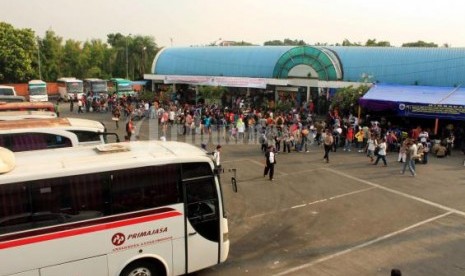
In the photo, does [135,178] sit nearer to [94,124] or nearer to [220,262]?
[220,262]

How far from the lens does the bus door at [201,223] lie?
8258 millimetres

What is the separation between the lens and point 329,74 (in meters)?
30.8

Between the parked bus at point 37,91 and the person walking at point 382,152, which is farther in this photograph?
the parked bus at point 37,91

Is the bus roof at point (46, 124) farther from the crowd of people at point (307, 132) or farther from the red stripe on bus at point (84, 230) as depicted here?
the red stripe on bus at point (84, 230)

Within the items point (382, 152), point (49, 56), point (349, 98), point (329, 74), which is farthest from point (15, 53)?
point (382, 152)

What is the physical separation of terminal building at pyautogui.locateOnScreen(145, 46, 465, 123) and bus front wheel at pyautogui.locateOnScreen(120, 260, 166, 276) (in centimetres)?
1870

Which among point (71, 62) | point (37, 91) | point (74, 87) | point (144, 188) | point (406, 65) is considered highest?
point (71, 62)

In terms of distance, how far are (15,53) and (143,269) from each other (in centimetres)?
5309

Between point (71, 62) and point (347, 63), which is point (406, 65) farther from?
point (71, 62)

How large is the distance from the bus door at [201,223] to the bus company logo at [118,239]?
1.23 metres

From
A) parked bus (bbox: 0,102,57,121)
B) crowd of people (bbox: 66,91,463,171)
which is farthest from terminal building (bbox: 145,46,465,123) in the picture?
parked bus (bbox: 0,102,57,121)

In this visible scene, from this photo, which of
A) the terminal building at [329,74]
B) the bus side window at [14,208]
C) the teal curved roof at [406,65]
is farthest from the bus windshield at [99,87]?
the bus side window at [14,208]

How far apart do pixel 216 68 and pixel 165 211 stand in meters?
31.5

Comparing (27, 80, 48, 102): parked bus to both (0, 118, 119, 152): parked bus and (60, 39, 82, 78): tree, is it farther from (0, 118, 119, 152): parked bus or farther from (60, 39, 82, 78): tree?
(0, 118, 119, 152): parked bus
